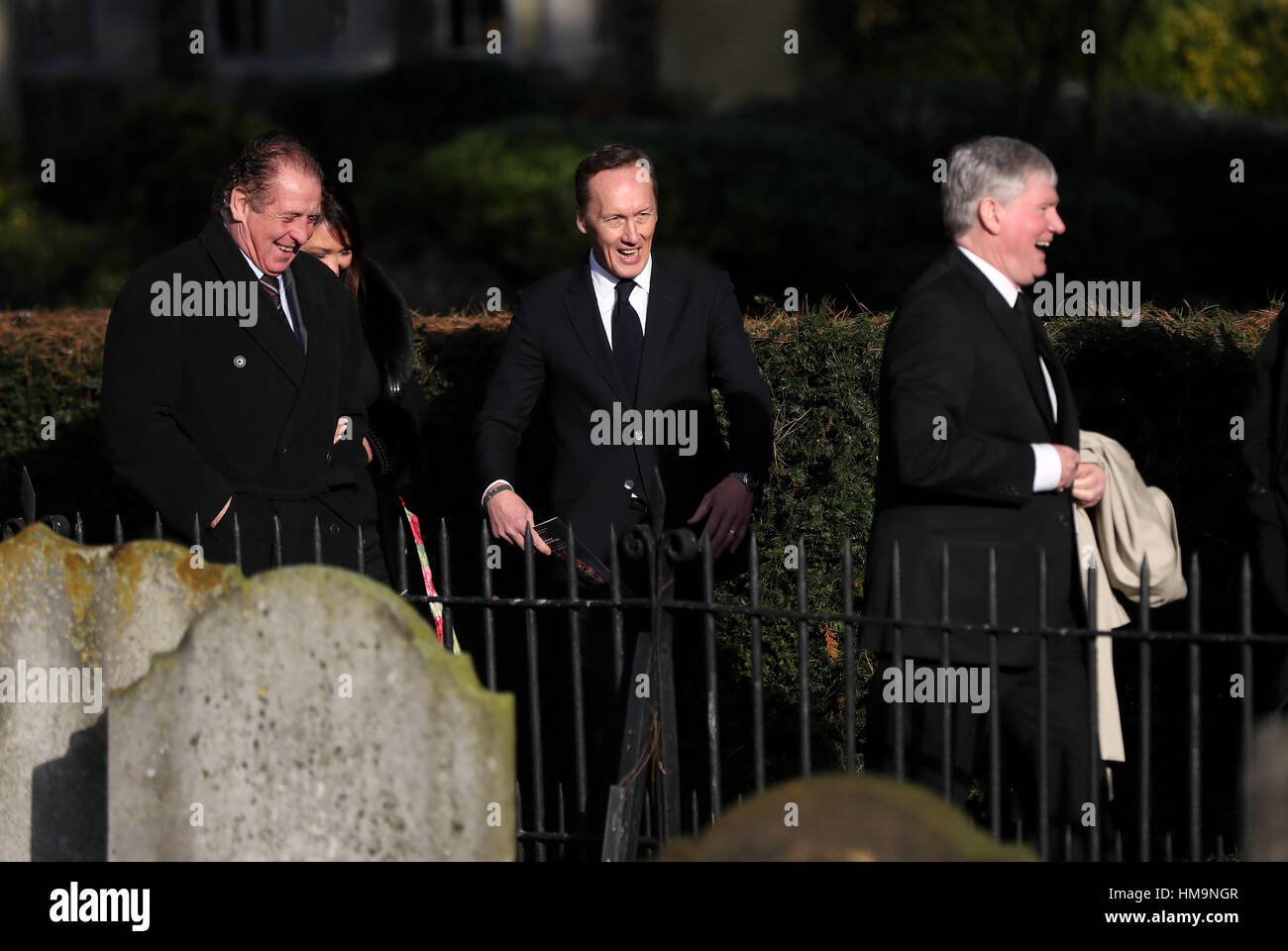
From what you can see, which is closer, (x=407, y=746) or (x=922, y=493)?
(x=407, y=746)

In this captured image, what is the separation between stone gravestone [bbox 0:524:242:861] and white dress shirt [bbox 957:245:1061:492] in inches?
82.6

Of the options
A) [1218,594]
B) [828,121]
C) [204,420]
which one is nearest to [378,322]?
[204,420]

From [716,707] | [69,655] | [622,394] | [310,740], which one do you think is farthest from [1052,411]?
[69,655]

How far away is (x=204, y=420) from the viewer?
202 inches

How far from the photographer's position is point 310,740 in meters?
3.92

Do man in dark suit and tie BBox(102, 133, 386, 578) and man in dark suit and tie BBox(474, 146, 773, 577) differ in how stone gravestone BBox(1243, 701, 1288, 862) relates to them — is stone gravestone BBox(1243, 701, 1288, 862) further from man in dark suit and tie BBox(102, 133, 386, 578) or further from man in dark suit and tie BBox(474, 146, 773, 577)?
man in dark suit and tie BBox(102, 133, 386, 578)

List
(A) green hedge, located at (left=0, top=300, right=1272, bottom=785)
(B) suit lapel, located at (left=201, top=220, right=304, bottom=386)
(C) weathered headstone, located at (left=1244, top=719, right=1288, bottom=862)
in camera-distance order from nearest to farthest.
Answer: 1. (C) weathered headstone, located at (left=1244, top=719, right=1288, bottom=862)
2. (B) suit lapel, located at (left=201, top=220, right=304, bottom=386)
3. (A) green hedge, located at (left=0, top=300, right=1272, bottom=785)

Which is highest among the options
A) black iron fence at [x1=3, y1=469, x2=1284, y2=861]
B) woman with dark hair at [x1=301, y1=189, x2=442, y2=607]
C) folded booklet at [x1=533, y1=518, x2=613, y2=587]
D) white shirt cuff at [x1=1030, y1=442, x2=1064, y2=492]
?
woman with dark hair at [x1=301, y1=189, x2=442, y2=607]

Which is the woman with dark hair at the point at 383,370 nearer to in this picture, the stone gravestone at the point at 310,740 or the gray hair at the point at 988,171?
the stone gravestone at the point at 310,740

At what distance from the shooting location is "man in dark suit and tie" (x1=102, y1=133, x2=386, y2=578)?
4.99m

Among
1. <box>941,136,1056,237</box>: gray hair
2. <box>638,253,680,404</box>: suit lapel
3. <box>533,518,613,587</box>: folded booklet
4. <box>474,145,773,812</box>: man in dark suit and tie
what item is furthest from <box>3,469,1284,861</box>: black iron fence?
<box>941,136,1056,237</box>: gray hair

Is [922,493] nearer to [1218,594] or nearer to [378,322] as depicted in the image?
[1218,594]

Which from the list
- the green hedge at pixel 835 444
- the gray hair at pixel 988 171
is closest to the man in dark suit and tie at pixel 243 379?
the green hedge at pixel 835 444
